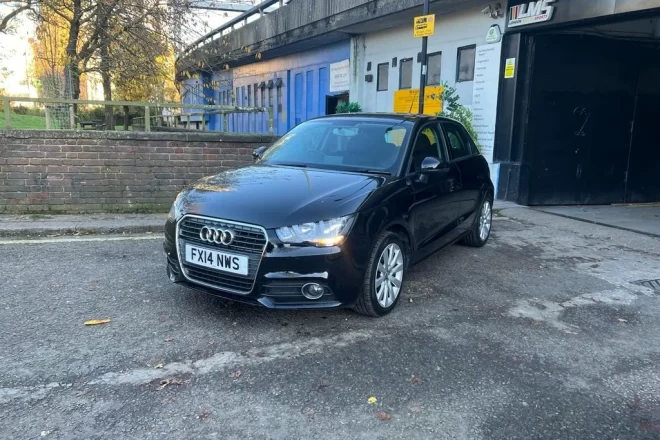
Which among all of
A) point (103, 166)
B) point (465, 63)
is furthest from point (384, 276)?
point (465, 63)

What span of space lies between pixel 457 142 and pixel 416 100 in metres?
6.55

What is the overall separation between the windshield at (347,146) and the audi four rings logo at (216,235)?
130 centimetres

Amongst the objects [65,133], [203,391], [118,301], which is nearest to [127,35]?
[65,133]

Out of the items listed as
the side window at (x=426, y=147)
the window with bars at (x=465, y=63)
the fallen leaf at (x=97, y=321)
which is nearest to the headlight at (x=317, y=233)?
the side window at (x=426, y=147)

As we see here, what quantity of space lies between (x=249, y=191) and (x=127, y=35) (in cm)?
873

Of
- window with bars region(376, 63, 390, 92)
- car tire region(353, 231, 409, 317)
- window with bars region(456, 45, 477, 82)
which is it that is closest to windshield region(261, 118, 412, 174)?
car tire region(353, 231, 409, 317)

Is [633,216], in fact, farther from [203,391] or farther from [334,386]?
[203,391]

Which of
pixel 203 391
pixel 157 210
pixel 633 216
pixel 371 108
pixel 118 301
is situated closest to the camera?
pixel 203 391

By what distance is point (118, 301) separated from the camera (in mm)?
4430

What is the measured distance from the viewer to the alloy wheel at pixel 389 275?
4.12 m

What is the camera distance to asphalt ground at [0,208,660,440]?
2.76m

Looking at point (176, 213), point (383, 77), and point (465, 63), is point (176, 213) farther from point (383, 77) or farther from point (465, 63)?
point (383, 77)

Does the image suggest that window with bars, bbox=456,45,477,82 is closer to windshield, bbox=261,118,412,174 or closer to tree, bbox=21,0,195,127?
tree, bbox=21,0,195,127

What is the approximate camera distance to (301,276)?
12.0 ft
